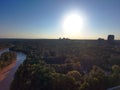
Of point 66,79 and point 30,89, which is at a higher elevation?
point 66,79

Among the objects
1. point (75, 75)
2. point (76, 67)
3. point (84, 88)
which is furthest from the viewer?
point (76, 67)

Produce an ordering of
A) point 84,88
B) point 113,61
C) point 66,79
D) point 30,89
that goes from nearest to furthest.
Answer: point 84,88 < point 66,79 < point 30,89 < point 113,61

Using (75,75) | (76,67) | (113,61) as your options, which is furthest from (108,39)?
(75,75)

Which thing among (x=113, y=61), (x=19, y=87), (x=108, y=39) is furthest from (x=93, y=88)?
(x=108, y=39)

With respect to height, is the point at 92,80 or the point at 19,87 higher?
the point at 92,80

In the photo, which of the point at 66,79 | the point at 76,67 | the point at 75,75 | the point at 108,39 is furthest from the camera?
the point at 108,39

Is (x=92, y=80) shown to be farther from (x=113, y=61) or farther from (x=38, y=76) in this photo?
(x=113, y=61)

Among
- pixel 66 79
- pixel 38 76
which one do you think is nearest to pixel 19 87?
pixel 38 76

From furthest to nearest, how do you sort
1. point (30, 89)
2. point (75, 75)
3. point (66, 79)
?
point (75, 75) → point (30, 89) → point (66, 79)

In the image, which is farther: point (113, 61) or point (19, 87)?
point (113, 61)
